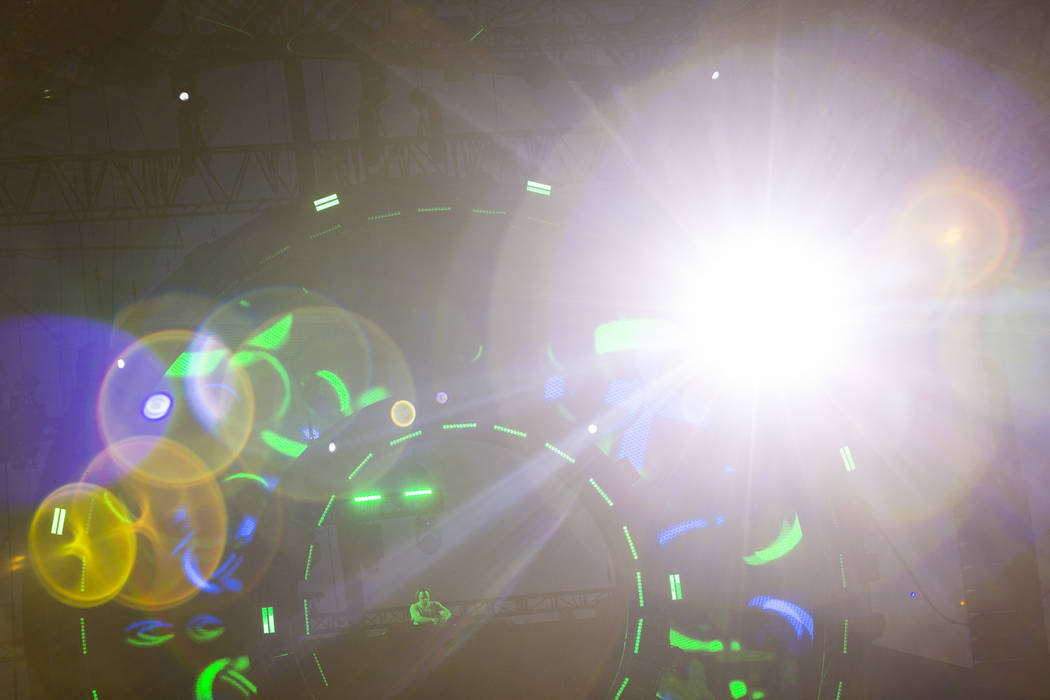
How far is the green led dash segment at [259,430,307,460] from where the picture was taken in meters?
4.00

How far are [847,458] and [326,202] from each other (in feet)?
8.55

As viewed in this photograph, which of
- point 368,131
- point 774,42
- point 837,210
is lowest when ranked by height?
point 837,210

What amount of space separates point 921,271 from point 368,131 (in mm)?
5186

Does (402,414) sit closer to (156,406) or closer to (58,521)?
(156,406)

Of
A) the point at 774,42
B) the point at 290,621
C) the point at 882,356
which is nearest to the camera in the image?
the point at 290,621

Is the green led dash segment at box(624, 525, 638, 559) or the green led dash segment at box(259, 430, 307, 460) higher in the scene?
the green led dash segment at box(259, 430, 307, 460)

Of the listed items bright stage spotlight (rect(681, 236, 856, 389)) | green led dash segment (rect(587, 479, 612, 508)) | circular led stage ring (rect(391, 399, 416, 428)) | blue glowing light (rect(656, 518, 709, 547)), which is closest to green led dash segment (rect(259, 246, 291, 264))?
circular led stage ring (rect(391, 399, 416, 428))

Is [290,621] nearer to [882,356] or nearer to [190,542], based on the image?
[190,542]

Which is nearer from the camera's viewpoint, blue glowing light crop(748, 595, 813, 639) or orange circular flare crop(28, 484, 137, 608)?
orange circular flare crop(28, 484, 137, 608)

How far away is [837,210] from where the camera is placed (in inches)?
277

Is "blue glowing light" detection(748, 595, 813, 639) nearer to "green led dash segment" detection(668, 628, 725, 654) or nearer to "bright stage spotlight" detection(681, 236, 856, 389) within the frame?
"green led dash segment" detection(668, 628, 725, 654)

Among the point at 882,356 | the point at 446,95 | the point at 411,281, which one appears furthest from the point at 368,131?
the point at 882,356

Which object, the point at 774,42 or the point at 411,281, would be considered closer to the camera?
the point at 411,281

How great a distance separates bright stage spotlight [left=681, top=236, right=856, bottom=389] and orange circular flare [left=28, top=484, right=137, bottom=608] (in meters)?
3.00
